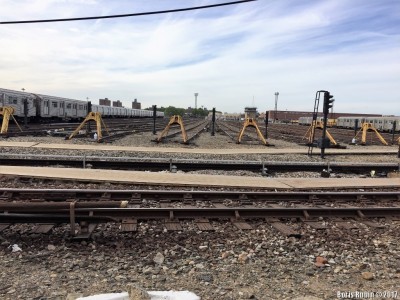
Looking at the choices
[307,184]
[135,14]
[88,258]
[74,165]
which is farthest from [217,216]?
[74,165]

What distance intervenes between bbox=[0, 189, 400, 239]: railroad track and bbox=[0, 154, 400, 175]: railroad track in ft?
14.3

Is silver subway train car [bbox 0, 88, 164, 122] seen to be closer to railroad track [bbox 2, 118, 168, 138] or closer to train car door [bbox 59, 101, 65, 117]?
train car door [bbox 59, 101, 65, 117]

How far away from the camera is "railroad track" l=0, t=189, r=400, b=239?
6320mm

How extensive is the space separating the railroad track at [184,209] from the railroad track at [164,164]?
4.35 m

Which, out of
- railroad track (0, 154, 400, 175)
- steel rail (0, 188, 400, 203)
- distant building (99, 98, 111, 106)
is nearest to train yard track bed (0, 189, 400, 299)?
steel rail (0, 188, 400, 203)

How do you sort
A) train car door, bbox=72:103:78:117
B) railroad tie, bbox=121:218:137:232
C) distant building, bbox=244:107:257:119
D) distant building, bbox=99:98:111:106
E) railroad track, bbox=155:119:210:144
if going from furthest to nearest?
distant building, bbox=99:98:111:106 < train car door, bbox=72:103:78:117 < distant building, bbox=244:107:257:119 < railroad track, bbox=155:119:210:144 < railroad tie, bbox=121:218:137:232

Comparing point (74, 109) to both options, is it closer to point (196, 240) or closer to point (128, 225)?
point (128, 225)

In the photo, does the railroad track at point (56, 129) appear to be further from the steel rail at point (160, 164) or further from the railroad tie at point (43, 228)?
the railroad tie at point (43, 228)

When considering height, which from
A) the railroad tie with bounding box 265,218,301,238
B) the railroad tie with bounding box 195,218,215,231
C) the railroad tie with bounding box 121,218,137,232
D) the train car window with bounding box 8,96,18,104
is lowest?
the railroad tie with bounding box 265,218,301,238

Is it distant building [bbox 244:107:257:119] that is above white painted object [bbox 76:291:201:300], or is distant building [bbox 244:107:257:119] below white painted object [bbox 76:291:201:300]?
above

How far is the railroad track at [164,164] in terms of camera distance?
550 inches

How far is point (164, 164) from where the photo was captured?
14250 mm

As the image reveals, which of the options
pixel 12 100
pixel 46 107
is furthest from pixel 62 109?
pixel 12 100

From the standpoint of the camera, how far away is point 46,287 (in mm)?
4559
